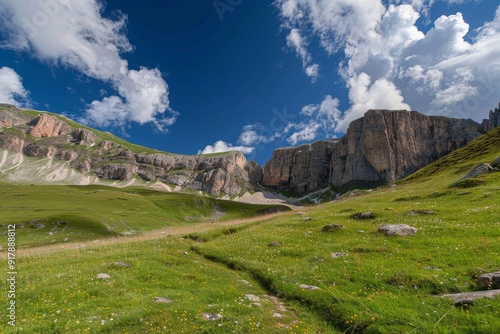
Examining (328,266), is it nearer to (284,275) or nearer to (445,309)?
(284,275)

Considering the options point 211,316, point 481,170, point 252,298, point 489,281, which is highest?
point 481,170

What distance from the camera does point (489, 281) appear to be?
12.3 metres

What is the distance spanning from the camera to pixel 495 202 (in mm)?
28469

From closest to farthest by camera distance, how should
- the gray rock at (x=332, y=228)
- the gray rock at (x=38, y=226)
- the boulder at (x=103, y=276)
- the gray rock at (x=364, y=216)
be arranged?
the boulder at (x=103, y=276)
the gray rock at (x=332, y=228)
the gray rock at (x=364, y=216)
the gray rock at (x=38, y=226)

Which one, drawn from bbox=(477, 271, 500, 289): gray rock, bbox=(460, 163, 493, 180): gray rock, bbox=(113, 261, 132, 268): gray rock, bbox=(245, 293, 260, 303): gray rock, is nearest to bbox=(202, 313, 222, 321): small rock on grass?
bbox=(245, 293, 260, 303): gray rock

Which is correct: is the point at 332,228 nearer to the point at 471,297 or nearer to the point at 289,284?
the point at 289,284

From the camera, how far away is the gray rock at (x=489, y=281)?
12.1 metres

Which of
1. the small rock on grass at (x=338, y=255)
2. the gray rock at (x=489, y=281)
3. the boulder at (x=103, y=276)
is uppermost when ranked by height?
the gray rock at (x=489, y=281)

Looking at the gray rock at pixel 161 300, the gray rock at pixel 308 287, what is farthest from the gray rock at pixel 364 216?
the gray rock at pixel 161 300

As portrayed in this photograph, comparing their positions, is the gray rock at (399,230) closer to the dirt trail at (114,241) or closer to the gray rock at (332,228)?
the gray rock at (332,228)

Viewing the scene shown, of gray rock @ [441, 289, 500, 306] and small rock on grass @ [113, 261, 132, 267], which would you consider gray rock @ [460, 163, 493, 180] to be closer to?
gray rock @ [441, 289, 500, 306]

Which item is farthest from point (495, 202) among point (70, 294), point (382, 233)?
point (70, 294)

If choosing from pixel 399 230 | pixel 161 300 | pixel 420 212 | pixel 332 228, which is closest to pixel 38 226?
pixel 161 300

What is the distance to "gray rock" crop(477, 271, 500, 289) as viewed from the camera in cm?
1215
